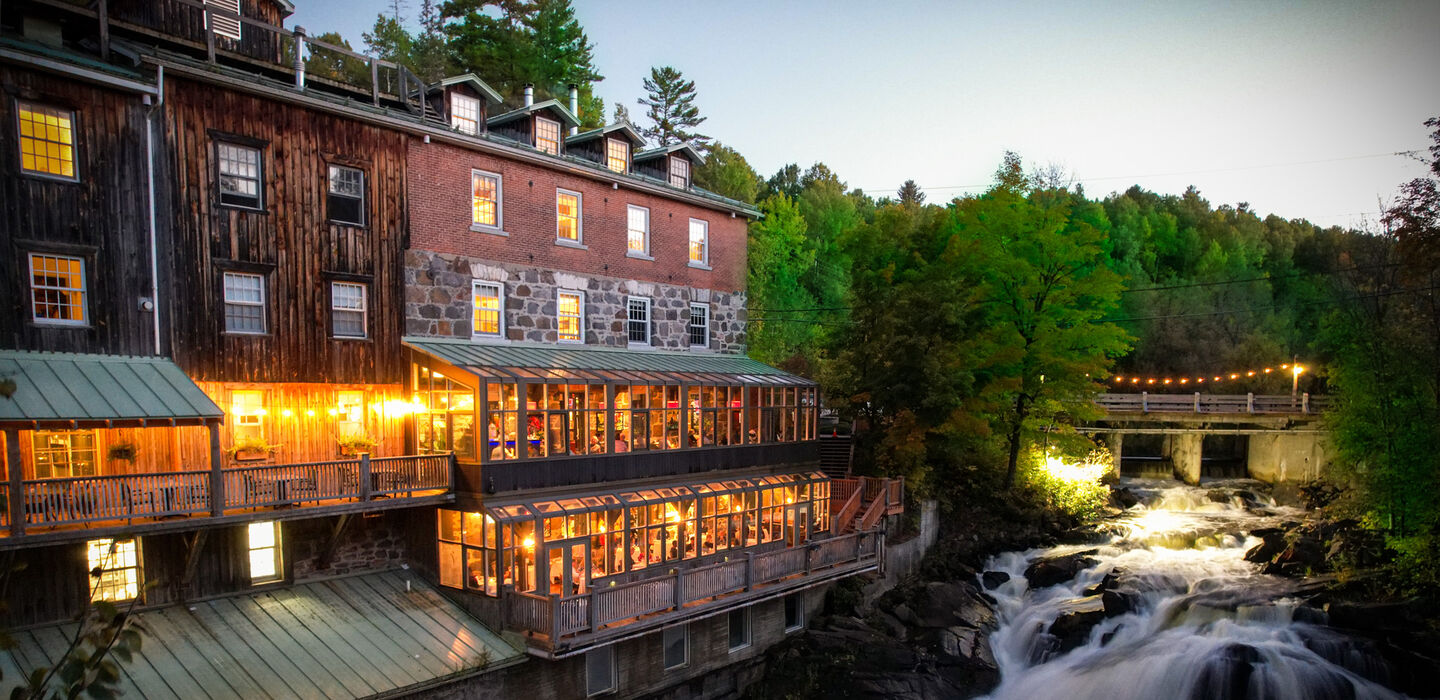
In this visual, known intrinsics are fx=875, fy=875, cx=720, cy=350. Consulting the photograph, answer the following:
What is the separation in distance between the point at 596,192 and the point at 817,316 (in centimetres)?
2875

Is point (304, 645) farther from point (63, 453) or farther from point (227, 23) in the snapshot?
point (227, 23)

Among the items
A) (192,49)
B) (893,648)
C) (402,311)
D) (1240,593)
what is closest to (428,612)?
(402,311)

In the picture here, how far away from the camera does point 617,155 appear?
84.3ft

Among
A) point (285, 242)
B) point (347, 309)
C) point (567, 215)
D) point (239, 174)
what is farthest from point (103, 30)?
point (567, 215)

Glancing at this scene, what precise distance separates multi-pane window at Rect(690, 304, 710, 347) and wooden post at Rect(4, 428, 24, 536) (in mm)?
17180

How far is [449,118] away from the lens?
72.0 ft

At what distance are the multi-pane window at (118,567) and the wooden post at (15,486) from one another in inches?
78.9

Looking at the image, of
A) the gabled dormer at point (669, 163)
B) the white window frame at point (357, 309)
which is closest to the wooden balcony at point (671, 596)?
the white window frame at point (357, 309)

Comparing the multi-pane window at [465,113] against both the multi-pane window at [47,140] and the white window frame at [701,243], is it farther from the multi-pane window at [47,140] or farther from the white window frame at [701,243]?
the multi-pane window at [47,140]

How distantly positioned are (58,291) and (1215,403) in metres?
45.2

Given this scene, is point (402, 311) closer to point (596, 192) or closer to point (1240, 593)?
point (596, 192)

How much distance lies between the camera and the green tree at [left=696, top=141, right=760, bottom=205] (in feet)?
169

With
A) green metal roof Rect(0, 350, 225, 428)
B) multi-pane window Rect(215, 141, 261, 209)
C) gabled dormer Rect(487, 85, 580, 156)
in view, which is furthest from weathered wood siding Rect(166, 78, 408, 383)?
gabled dormer Rect(487, 85, 580, 156)

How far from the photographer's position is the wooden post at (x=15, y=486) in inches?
521
